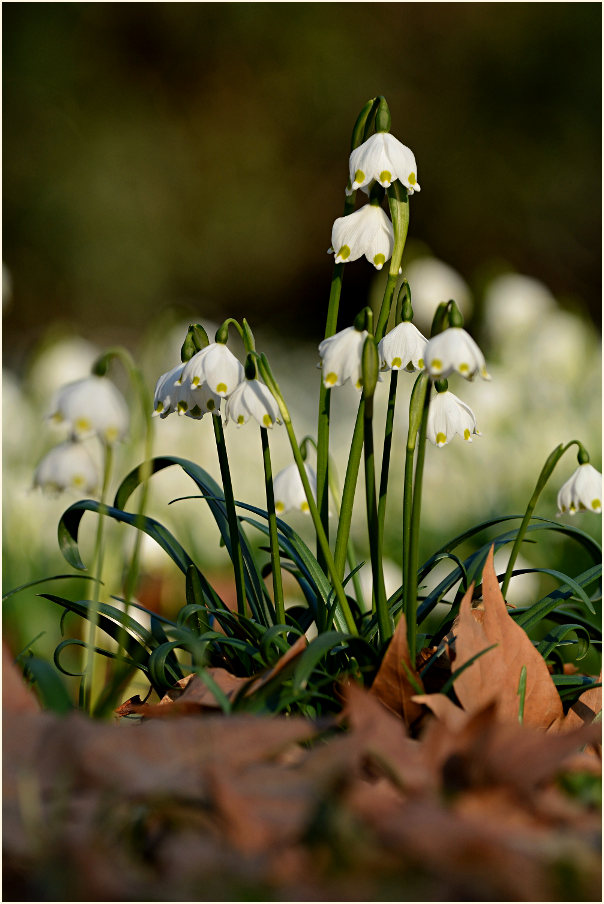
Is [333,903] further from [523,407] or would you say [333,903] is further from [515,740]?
[523,407]

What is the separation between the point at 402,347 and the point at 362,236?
0.48 ft

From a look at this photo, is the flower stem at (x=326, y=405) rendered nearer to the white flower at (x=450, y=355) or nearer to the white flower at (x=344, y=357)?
the white flower at (x=344, y=357)

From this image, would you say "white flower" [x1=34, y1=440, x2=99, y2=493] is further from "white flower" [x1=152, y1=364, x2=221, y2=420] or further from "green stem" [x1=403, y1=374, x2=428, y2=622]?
"green stem" [x1=403, y1=374, x2=428, y2=622]

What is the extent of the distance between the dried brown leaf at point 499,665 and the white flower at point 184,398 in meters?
0.40

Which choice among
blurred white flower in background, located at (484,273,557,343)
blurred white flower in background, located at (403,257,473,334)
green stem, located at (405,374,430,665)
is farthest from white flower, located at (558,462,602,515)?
blurred white flower in background, located at (484,273,557,343)

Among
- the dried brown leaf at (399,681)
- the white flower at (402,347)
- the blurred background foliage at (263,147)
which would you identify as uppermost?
the blurred background foliage at (263,147)

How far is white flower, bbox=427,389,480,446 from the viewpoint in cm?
112

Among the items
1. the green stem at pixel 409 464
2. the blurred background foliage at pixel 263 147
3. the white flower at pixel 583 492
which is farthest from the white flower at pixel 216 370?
the blurred background foliage at pixel 263 147

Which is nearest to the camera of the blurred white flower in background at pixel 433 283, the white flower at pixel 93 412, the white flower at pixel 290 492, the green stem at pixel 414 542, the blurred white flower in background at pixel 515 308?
the white flower at pixel 93 412

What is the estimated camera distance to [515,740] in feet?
2.48

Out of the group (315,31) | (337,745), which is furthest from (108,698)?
(315,31)

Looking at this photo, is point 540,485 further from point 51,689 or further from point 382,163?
point 51,689

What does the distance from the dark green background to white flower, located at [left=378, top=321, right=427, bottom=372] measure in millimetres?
6913

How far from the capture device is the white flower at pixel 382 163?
1043mm
